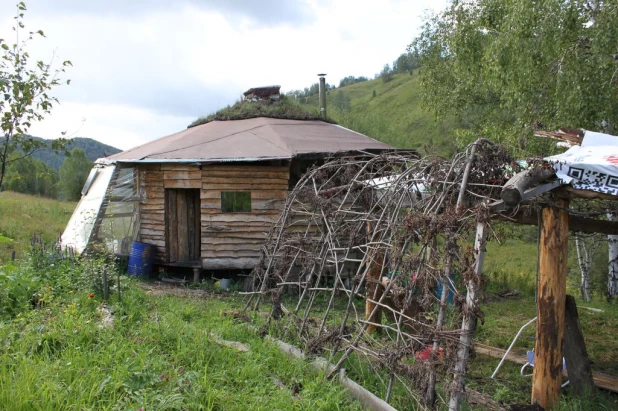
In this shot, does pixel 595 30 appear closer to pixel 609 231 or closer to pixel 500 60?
pixel 500 60

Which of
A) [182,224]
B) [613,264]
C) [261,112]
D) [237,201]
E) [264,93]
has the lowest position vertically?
[613,264]

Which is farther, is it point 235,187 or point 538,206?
point 235,187

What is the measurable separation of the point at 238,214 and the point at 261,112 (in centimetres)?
414

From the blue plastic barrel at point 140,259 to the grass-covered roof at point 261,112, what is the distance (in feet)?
15.1

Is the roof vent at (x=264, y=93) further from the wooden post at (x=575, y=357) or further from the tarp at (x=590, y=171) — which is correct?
the tarp at (x=590, y=171)

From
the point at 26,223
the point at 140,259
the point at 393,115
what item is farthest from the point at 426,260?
the point at 393,115

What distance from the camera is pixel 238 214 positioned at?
11.2 metres

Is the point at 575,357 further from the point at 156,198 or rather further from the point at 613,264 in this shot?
the point at 156,198

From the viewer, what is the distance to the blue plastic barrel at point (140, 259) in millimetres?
11383

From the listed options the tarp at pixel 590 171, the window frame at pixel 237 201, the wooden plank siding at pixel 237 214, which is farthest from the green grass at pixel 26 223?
the tarp at pixel 590 171

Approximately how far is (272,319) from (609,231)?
4.43m

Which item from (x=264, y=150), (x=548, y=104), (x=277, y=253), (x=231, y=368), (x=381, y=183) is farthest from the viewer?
(x=264, y=150)

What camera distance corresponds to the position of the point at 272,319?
685 cm

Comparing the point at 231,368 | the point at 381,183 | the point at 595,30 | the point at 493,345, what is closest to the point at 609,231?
the point at 493,345
